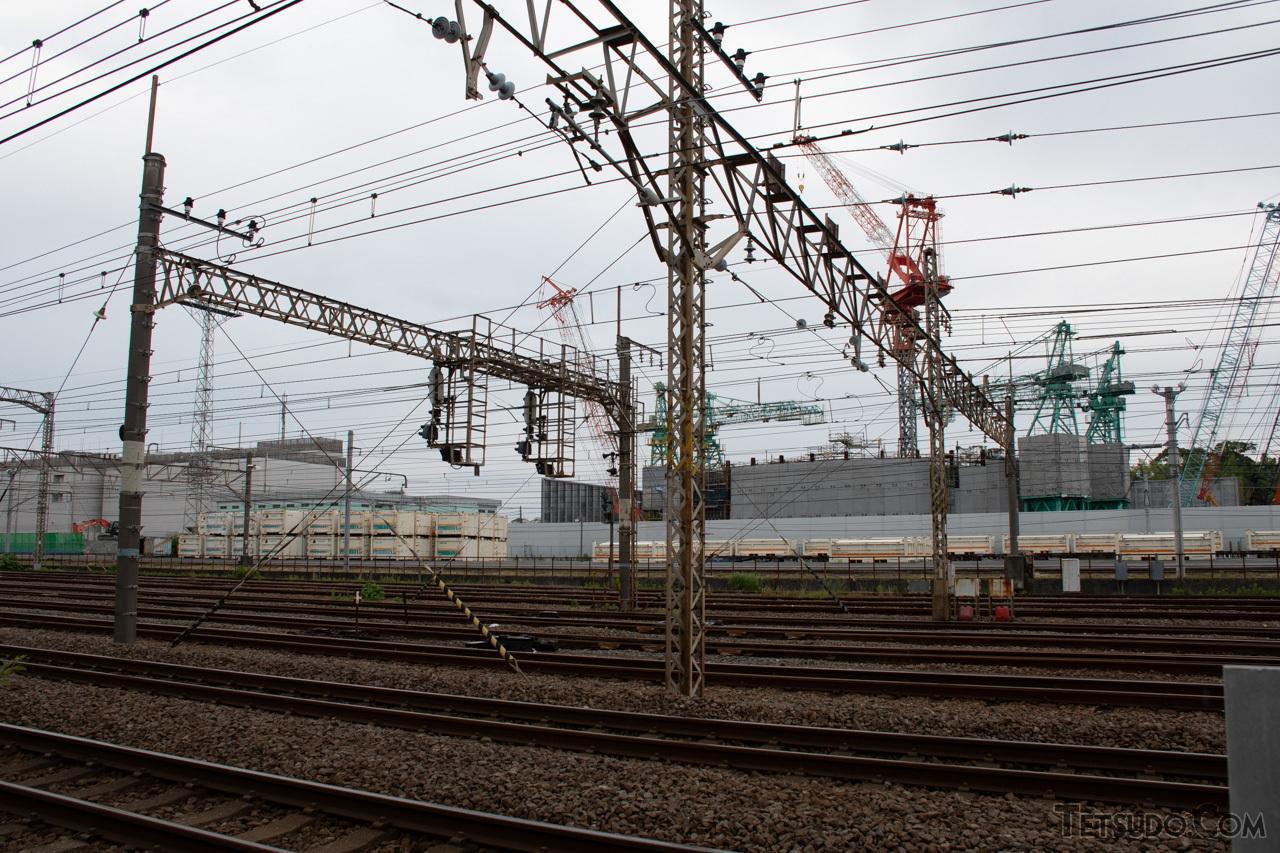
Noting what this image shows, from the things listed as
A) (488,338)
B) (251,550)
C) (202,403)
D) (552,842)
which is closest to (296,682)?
(552,842)

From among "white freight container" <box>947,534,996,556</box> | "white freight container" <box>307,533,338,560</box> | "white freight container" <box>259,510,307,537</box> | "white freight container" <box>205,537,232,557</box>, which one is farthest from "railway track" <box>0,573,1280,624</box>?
"white freight container" <box>205,537,232,557</box>

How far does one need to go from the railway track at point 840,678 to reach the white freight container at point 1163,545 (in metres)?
33.2

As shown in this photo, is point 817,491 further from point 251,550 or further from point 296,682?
point 296,682

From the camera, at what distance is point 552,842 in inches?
216

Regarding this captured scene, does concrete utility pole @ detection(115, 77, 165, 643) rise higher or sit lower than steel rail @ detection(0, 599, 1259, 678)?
higher

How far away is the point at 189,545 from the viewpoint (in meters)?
60.8

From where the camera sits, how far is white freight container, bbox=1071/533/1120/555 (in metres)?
40.0

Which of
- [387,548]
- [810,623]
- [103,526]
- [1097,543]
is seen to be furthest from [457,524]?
[810,623]

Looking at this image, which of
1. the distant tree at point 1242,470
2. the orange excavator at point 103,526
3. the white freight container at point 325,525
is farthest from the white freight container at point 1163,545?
the orange excavator at point 103,526

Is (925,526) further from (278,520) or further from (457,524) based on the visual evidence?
(278,520)

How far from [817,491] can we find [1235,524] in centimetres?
2456

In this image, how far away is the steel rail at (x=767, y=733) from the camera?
7.07m
